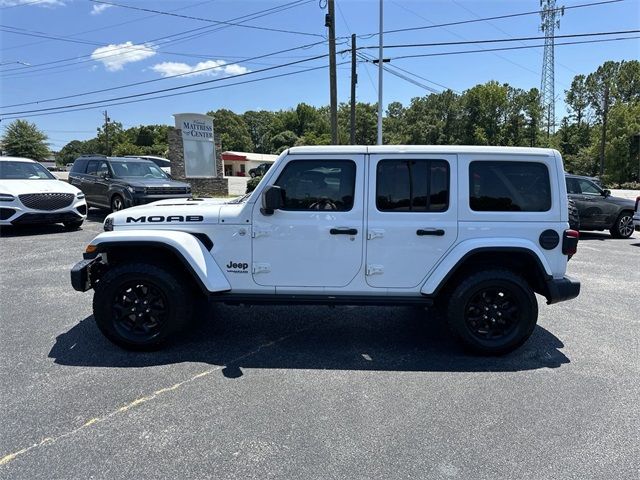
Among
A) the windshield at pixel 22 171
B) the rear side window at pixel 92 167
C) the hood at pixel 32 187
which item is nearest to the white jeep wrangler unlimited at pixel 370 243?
the hood at pixel 32 187

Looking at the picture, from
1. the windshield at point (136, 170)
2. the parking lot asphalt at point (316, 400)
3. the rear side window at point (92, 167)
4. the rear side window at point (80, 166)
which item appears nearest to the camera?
the parking lot asphalt at point (316, 400)

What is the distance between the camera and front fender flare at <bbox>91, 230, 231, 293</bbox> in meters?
3.95

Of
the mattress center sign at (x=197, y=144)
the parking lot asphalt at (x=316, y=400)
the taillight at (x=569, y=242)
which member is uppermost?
the mattress center sign at (x=197, y=144)

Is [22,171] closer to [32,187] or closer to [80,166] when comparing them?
[32,187]

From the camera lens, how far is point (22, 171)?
10.9 metres

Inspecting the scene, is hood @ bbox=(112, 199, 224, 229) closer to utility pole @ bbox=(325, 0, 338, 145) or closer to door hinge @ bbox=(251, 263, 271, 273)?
door hinge @ bbox=(251, 263, 271, 273)

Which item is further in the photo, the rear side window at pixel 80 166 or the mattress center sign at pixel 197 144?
the mattress center sign at pixel 197 144

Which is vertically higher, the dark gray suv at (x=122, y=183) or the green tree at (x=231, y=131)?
the green tree at (x=231, y=131)

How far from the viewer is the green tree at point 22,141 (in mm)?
65250

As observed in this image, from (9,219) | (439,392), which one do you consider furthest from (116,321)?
(9,219)

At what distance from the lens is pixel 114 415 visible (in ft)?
10.1

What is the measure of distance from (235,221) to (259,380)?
1.39m

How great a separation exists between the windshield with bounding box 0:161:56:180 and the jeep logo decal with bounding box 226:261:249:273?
9182mm

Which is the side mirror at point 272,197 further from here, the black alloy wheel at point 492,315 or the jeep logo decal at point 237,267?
the black alloy wheel at point 492,315
